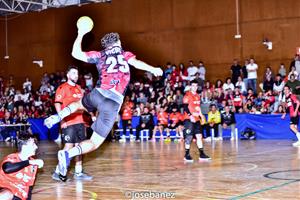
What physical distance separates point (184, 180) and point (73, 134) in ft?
8.14

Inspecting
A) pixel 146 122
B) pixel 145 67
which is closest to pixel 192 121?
pixel 145 67

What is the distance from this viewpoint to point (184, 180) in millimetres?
9234

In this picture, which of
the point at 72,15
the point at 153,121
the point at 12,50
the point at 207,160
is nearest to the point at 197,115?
the point at 207,160

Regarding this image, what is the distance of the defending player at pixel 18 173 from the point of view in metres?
6.22

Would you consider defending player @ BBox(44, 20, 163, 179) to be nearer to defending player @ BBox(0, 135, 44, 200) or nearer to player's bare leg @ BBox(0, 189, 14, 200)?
defending player @ BBox(0, 135, 44, 200)

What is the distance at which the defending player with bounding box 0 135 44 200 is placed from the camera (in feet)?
20.4

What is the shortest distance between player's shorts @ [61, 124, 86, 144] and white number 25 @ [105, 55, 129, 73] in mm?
2539

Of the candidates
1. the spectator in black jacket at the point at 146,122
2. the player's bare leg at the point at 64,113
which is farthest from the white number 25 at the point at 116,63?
the spectator in black jacket at the point at 146,122

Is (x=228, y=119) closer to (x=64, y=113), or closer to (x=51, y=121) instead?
(x=64, y=113)

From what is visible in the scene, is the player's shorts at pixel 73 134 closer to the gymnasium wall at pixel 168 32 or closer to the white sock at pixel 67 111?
the white sock at pixel 67 111

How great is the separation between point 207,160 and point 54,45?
21950 millimetres

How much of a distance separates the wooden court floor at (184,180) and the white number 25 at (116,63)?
1938 mm

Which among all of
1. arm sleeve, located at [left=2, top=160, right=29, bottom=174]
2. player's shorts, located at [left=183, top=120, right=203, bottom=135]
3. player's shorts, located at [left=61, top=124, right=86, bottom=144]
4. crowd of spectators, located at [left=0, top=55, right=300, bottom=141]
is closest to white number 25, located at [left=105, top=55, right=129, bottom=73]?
arm sleeve, located at [left=2, top=160, right=29, bottom=174]

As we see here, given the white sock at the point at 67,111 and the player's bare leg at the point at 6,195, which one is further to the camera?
the white sock at the point at 67,111
